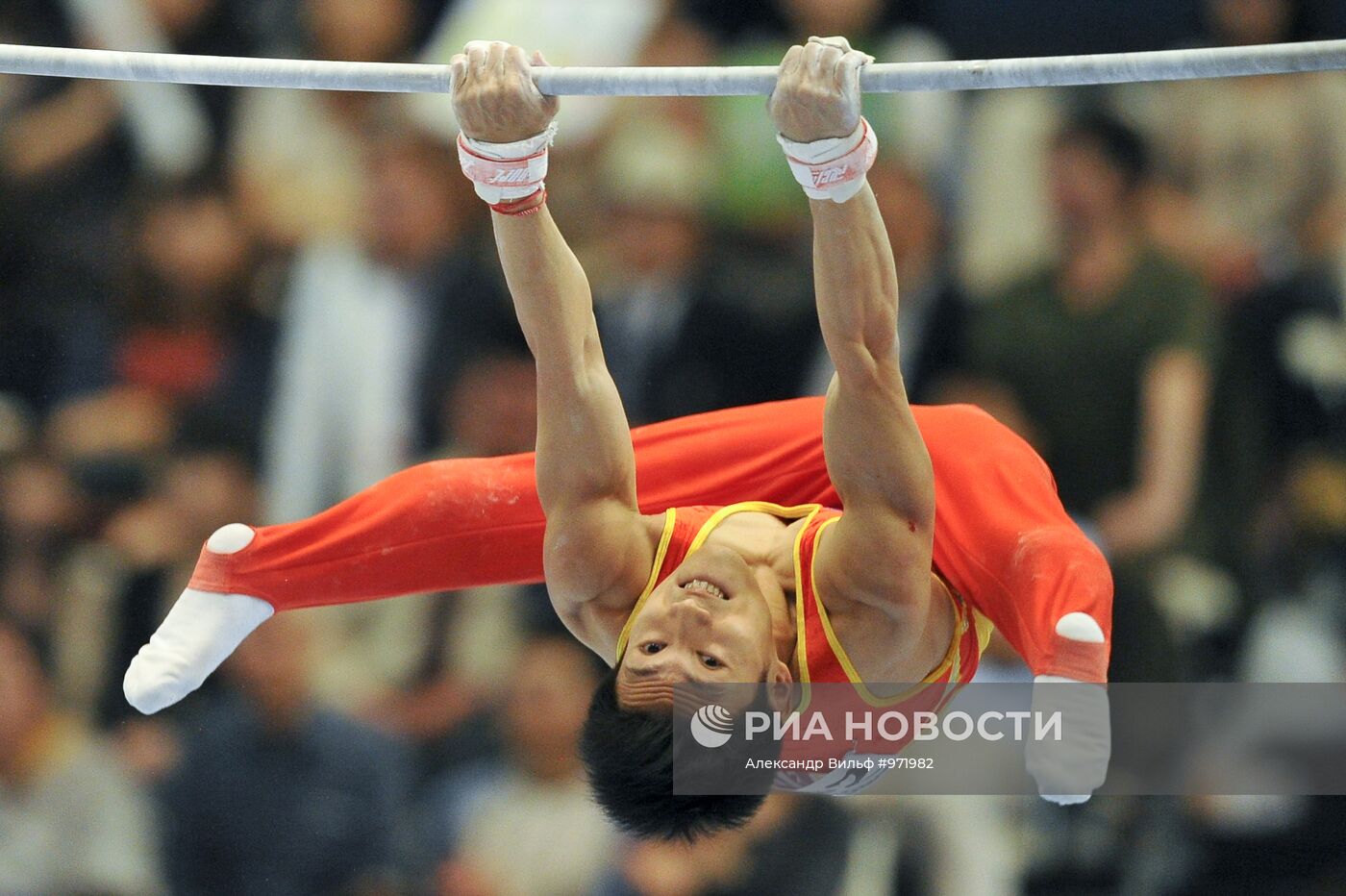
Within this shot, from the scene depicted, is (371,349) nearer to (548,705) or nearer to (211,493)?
(211,493)

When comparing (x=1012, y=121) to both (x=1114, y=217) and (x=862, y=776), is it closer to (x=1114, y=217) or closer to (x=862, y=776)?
(x=1114, y=217)

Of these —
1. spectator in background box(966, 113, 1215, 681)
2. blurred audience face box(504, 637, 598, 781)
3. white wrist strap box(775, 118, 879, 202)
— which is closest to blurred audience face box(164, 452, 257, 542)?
blurred audience face box(504, 637, 598, 781)

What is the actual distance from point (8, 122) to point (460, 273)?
53.3 inches

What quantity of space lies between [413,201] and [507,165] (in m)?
1.87

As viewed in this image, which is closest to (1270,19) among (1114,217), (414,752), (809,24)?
(1114,217)

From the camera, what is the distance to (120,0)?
4613 mm

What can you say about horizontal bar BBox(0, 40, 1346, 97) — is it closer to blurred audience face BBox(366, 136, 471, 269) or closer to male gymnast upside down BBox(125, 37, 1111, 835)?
male gymnast upside down BBox(125, 37, 1111, 835)

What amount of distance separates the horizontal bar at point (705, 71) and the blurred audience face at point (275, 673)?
1715 mm

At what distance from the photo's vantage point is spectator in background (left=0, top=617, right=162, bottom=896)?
4.16 m

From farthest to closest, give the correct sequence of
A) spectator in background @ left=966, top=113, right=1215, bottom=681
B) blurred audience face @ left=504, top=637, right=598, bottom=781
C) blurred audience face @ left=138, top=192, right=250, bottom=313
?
blurred audience face @ left=138, top=192, right=250, bottom=313
blurred audience face @ left=504, top=637, right=598, bottom=781
spectator in background @ left=966, top=113, right=1215, bottom=681

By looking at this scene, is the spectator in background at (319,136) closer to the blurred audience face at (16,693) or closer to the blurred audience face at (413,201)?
the blurred audience face at (413,201)

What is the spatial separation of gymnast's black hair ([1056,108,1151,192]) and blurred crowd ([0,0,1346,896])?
0.04 feet

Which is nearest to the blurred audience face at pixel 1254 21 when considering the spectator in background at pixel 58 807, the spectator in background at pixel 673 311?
the spectator in background at pixel 673 311

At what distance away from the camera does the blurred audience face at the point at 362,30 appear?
14.9ft
